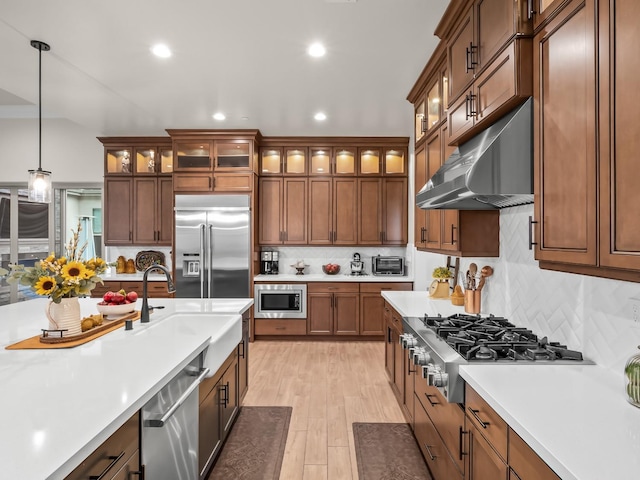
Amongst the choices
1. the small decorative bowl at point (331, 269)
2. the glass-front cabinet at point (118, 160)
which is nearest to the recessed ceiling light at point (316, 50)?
the small decorative bowl at point (331, 269)

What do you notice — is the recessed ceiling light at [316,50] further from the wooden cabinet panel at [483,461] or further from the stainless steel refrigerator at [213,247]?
the wooden cabinet panel at [483,461]

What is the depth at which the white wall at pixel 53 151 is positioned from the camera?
5219 millimetres

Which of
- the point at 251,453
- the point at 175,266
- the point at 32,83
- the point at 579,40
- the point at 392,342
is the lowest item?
the point at 251,453

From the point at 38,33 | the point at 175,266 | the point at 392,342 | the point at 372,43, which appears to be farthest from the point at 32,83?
the point at 392,342

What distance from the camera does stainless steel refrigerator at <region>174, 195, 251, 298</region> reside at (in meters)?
4.87

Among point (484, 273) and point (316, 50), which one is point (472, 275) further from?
point (316, 50)

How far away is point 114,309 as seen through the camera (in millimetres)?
2295

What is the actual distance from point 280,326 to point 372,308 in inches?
49.0

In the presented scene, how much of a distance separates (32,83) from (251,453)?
3625 millimetres

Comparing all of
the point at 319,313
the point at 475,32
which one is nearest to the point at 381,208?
the point at 319,313

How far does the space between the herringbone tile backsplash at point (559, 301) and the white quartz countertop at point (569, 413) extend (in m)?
0.13

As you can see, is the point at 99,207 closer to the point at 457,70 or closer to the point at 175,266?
the point at 175,266

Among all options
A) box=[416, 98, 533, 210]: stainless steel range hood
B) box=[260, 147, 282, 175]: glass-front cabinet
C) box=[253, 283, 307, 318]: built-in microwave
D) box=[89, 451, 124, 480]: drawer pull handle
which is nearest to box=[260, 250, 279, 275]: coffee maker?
box=[253, 283, 307, 318]: built-in microwave

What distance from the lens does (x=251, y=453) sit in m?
2.46
